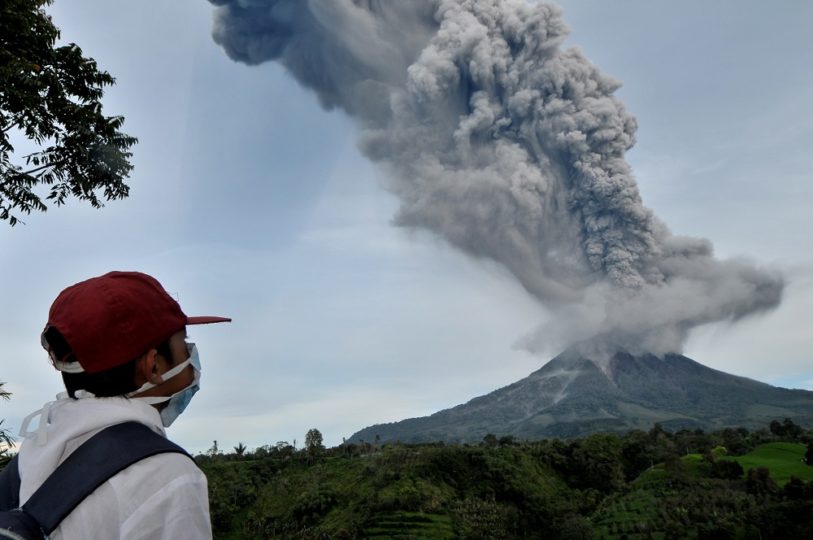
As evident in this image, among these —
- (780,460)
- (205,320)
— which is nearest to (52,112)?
(205,320)

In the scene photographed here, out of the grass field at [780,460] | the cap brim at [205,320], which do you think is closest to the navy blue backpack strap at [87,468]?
the cap brim at [205,320]

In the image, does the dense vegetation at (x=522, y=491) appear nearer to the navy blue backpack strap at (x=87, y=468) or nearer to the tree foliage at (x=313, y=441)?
the tree foliage at (x=313, y=441)

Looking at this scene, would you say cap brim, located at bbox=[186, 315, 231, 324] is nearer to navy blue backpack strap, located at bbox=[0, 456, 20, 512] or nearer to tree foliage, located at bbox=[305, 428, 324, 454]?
navy blue backpack strap, located at bbox=[0, 456, 20, 512]

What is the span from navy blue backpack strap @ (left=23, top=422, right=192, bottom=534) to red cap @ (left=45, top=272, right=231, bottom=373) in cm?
33

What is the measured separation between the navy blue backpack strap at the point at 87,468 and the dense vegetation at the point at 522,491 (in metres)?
43.9

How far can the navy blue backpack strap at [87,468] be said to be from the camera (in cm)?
A: 139

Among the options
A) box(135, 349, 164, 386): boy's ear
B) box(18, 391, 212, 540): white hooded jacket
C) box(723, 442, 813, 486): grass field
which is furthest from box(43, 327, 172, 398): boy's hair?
box(723, 442, 813, 486): grass field

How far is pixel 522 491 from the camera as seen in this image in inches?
2122

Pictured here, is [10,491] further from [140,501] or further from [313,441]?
[313,441]

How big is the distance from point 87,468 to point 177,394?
62cm

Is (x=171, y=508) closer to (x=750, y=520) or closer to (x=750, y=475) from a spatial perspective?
(x=750, y=520)

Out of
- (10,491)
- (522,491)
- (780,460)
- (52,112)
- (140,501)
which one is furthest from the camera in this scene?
(780,460)

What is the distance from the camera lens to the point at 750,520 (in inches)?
1474

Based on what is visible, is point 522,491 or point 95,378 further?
point 522,491
